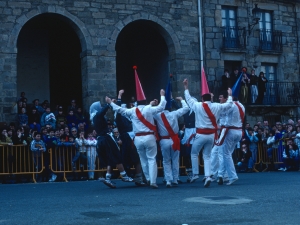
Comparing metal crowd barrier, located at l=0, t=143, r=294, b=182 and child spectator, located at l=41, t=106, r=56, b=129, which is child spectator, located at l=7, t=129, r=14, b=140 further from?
child spectator, located at l=41, t=106, r=56, b=129

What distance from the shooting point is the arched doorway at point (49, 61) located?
2627 cm

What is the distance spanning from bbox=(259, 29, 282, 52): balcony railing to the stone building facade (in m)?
0.24

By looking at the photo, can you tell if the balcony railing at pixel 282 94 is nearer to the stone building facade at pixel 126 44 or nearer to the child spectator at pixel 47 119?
the stone building facade at pixel 126 44

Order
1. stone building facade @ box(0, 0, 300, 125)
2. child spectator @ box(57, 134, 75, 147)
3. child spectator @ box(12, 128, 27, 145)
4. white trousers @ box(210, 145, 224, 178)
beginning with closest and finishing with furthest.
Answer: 1. white trousers @ box(210, 145, 224, 178)
2. child spectator @ box(57, 134, 75, 147)
3. child spectator @ box(12, 128, 27, 145)
4. stone building facade @ box(0, 0, 300, 125)

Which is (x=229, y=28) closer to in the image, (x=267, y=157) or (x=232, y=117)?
(x=267, y=157)

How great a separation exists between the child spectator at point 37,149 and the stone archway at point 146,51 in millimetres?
7755

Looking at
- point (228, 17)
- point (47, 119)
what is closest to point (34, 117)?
point (47, 119)

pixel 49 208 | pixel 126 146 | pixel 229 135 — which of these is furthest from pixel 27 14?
pixel 49 208

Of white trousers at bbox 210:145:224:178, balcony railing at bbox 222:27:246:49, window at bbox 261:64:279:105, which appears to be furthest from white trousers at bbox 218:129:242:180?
window at bbox 261:64:279:105

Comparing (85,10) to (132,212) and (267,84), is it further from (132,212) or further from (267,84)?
(132,212)

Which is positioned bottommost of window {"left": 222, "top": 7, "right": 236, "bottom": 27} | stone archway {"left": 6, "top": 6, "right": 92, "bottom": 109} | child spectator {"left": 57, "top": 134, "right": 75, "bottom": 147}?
child spectator {"left": 57, "top": 134, "right": 75, "bottom": 147}

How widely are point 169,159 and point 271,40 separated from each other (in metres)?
16.5

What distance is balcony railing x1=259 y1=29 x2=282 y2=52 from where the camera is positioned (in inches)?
1110

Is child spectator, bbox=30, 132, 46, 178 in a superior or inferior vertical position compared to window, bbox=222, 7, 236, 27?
inferior
